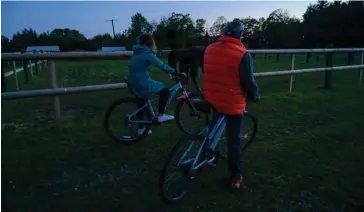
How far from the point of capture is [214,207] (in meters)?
3.15

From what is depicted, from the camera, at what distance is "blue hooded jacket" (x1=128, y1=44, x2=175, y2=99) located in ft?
15.4

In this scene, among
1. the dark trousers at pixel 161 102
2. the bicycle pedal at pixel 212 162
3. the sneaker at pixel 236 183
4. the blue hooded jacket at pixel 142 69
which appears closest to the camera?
the sneaker at pixel 236 183

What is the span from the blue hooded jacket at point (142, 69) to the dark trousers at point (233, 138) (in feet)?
→ 4.98

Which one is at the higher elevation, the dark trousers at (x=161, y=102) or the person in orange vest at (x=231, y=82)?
the person in orange vest at (x=231, y=82)

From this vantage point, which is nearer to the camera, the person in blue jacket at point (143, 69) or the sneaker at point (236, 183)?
the sneaker at point (236, 183)

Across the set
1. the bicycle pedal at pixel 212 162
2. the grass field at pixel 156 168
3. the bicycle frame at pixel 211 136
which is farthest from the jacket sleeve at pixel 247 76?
the grass field at pixel 156 168

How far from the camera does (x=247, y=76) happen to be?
10.5 ft

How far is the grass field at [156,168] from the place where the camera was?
10.6 ft

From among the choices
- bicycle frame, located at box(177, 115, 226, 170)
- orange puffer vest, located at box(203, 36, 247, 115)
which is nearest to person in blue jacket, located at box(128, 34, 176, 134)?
orange puffer vest, located at box(203, 36, 247, 115)

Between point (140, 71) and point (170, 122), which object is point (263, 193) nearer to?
point (140, 71)

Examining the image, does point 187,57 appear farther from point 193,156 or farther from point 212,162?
point 193,156

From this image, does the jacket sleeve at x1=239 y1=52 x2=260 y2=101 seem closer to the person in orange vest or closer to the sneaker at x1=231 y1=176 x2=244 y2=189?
the person in orange vest

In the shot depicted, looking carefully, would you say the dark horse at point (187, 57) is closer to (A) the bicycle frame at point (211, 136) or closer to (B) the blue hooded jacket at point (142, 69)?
(B) the blue hooded jacket at point (142, 69)

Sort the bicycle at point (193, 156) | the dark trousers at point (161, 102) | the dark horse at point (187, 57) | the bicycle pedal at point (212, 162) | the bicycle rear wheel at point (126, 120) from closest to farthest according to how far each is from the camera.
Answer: the bicycle at point (193, 156), the bicycle pedal at point (212, 162), the bicycle rear wheel at point (126, 120), the dark trousers at point (161, 102), the dark horse at point (187, 57)
